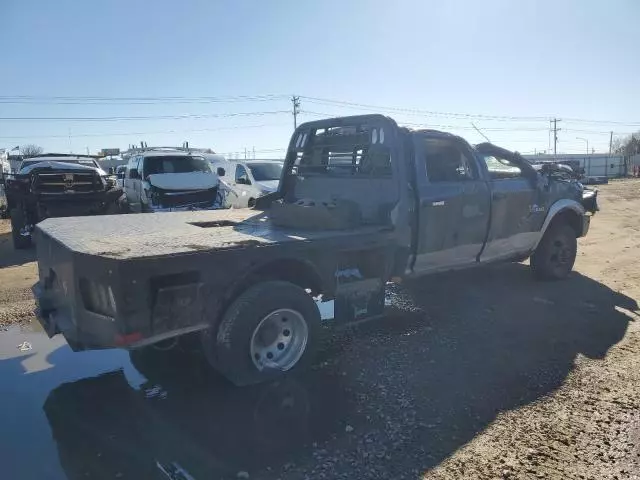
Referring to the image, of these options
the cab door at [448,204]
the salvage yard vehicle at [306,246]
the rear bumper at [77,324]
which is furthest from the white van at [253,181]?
the rear bumper at [77,324]

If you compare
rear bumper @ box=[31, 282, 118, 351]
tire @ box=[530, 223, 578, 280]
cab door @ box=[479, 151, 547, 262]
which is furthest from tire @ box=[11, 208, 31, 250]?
tire @ box=[530, 223, 578, 280]

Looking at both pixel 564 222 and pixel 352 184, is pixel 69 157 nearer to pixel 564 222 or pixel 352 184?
pixel 352 184

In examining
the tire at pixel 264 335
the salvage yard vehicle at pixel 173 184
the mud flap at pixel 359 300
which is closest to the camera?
the tire at pixel 264 335

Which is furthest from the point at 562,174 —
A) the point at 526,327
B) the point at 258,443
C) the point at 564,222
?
the point at 258,443

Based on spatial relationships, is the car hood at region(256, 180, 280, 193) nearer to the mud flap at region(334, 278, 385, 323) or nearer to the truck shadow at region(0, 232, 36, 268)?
the truck shadow at region(0, 232, 36, 268)

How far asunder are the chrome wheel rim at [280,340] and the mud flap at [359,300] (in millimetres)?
535

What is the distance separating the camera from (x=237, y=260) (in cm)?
359

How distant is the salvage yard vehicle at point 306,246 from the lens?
3297 mm

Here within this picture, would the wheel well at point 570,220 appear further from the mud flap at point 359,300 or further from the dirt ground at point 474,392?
the mud flap at point 359,300

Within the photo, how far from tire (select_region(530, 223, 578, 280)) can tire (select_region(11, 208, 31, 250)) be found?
10.1m

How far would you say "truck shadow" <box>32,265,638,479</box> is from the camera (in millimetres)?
3020

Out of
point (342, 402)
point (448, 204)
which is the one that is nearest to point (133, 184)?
point (448, 204)

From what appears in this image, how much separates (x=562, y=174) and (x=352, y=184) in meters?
3.62

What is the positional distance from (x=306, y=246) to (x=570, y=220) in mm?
5087
